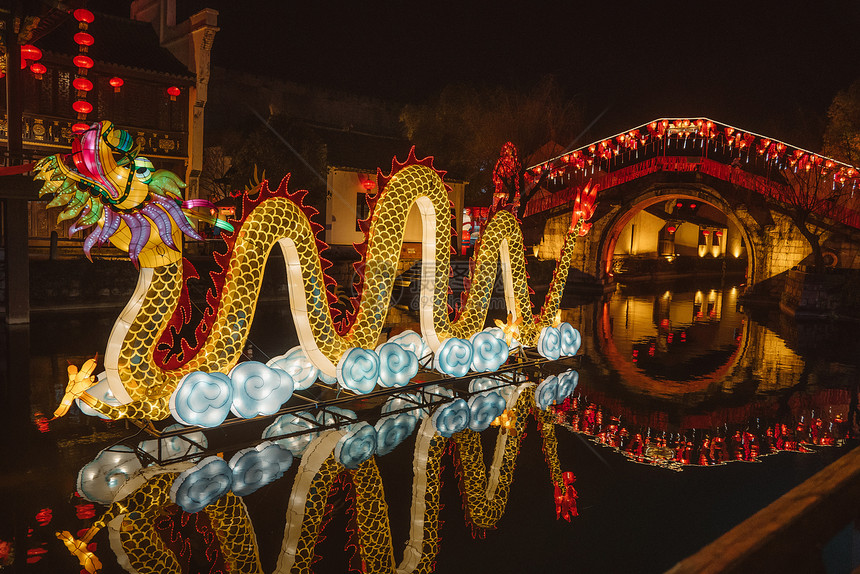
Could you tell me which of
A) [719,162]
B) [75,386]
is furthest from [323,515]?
[719,162]

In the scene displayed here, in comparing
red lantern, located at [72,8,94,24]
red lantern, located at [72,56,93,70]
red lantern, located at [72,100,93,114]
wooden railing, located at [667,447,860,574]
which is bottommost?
wooden railing, located at [667,447,860,574]

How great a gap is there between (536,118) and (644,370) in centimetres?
1630

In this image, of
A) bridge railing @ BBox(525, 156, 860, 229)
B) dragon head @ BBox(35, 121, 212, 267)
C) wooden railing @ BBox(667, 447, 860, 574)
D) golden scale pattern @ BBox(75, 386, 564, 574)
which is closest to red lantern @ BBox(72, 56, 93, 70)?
dragon head @ BBox(35, 121, 212, 267)

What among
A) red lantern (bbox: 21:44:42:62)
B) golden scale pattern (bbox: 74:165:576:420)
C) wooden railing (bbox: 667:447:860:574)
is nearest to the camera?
wooden railing (bbox: 667:447:860:574)

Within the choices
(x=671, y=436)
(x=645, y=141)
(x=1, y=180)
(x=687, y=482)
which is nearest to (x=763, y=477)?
(x=687, y=482)

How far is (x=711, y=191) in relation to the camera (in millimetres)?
23203

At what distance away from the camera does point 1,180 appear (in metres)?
11.9

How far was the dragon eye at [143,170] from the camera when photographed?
18.4 ft

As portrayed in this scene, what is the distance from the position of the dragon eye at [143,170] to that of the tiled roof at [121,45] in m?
15.7

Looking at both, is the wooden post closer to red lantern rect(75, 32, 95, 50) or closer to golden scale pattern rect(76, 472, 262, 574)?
red lantern rect(75, 32, 95, 50)

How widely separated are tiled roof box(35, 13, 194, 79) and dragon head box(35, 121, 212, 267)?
15.7 m

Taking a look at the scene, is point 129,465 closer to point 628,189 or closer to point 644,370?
point 644,370

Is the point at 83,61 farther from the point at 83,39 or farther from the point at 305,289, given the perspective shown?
the point at 305,289

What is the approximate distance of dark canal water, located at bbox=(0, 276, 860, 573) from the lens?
4480 millimetres
